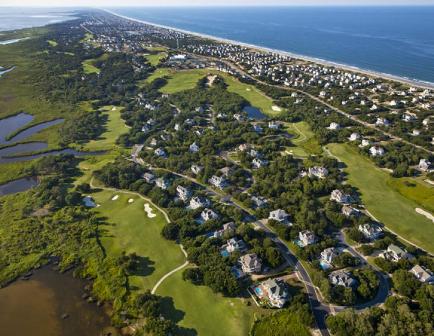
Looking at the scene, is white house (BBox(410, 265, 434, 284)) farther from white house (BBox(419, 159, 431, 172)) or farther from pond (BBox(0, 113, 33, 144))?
pond (BBox(0, 113, 33, 144))

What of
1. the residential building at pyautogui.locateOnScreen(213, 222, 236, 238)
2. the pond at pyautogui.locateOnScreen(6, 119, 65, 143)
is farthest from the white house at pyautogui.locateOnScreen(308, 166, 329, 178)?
the pond at pyautogui.locateOnScreen(6, 119, 65, 143)

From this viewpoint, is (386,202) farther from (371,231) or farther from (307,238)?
(307,238)

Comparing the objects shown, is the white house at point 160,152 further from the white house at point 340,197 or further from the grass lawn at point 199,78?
→ the grass lawn at point 199,78

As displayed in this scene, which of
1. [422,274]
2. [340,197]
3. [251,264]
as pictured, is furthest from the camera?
[340,197]

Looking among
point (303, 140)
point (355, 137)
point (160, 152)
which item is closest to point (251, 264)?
point (160, 152)

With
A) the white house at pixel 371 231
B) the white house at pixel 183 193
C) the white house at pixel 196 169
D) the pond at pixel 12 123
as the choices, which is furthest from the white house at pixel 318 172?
the pond at pixel 12 123

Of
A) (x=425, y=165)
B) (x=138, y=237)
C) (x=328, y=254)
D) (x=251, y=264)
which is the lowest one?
(x=138, y=237)

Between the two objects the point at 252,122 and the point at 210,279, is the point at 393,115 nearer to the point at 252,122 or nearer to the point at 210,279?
the point at 252,122

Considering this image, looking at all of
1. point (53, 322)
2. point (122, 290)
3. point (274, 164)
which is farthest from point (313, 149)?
point (53, 322)
